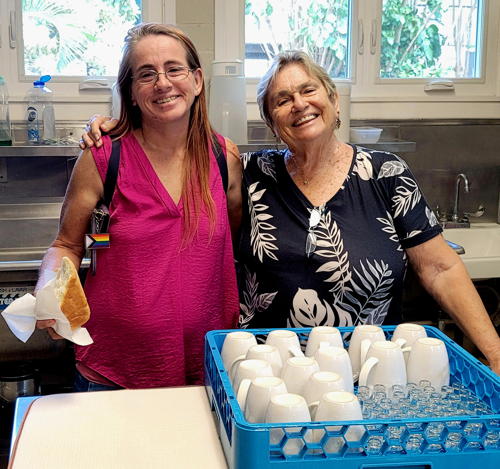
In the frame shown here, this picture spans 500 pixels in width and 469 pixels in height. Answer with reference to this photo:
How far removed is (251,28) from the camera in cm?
313

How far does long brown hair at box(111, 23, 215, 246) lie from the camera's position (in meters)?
1.68

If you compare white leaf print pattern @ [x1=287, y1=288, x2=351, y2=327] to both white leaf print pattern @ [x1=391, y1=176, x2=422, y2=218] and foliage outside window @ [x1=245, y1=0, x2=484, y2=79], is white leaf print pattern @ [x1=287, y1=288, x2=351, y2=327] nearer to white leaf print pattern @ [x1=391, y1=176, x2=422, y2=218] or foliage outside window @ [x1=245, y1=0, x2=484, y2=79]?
white leaf print pattern @ [x1=391, y1=176, x2=422, y2=218]

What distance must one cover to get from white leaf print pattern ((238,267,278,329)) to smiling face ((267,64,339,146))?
0.34 metres

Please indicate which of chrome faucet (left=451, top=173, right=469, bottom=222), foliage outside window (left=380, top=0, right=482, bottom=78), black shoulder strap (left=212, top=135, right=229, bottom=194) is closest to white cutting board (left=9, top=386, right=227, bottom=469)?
black shoulder strap (left=212, top=135, right=229, bottom=194)

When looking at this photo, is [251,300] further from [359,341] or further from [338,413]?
[338,413]

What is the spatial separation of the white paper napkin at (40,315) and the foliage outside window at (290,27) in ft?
6.66

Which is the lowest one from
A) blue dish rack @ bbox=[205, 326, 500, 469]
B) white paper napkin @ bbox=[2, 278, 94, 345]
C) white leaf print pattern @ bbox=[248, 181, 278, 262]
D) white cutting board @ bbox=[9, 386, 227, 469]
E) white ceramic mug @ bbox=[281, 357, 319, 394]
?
white cutting board @ bbox=[9, 386, 227, 469]

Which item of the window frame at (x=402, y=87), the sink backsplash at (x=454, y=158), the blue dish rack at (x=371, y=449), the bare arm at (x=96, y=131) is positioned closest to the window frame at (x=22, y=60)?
the window frame at (x=402, y=87)

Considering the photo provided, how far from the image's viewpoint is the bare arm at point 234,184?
1818mm

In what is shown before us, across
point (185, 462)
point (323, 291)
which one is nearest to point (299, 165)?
point (323, 291)

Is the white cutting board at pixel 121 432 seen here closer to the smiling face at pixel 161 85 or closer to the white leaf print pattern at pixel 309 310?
the white leaf print pattern at pixel 309 310

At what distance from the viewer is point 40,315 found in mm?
1316

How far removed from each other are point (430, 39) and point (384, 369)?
245cm

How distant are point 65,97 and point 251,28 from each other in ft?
2.74
